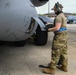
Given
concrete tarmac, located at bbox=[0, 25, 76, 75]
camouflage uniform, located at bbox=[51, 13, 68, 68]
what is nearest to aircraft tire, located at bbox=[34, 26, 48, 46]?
concrete tarmac, located at bbox=[0, 25, 76, 75]

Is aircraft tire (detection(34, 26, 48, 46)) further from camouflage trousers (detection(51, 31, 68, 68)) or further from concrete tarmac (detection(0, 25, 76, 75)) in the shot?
camouflage trousers (detection(51, 31, 68, 68))

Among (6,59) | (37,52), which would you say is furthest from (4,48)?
(6,59)

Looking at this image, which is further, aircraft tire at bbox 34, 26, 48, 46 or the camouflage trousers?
aircraft tire at bbox 34, 26, 48, 46

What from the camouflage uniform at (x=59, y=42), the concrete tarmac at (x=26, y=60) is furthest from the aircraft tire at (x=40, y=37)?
the camouflage uniform at (x=59, y=42)

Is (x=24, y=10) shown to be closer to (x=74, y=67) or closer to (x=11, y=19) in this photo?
(x=11, y=19)

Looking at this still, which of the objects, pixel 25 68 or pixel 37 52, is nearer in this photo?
pixel 25 68

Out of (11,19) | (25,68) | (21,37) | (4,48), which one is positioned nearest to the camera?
(11,19)

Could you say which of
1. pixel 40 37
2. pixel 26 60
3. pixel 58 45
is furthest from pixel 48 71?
pixel 40 37

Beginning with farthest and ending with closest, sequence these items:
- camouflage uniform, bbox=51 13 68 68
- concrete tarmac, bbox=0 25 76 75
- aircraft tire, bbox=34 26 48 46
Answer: aircraft tire, bbox=34 26 48 46 < concrete tarmac, bbox=0 25 76 75 < camouflage uniform, bbox=51 13 68 68

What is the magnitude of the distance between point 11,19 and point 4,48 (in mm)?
3848

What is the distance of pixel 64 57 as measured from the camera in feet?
18.4

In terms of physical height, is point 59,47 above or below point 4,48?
above

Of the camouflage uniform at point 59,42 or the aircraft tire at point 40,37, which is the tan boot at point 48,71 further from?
the aircraft tire at point 40,37

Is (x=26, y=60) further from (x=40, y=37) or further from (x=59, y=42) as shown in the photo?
(x=40, y=37)
